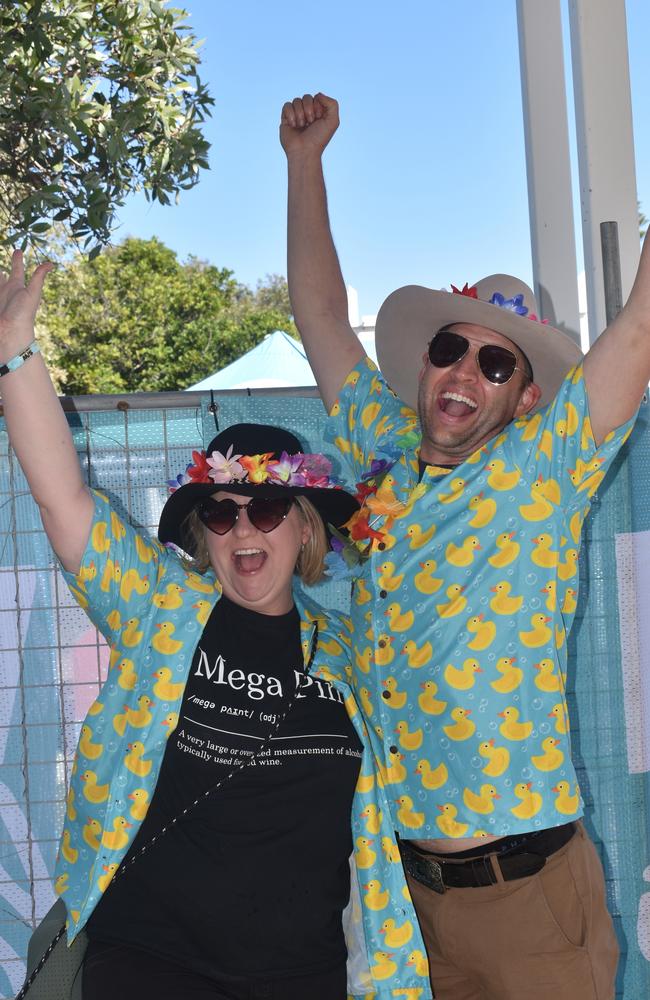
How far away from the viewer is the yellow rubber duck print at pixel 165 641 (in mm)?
2459

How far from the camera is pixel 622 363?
7.72 ft

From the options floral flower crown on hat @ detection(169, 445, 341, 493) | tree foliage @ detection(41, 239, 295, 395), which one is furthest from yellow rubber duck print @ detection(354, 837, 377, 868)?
tree foliage @ detection(41, 239, 295, 395)

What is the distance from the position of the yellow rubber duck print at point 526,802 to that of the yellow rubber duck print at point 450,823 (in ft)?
0.42

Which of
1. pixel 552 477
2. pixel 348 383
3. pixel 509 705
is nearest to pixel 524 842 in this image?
pixel 509 705

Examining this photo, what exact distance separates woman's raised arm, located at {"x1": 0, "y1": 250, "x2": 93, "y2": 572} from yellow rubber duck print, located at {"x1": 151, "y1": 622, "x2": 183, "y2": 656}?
0.27 metres

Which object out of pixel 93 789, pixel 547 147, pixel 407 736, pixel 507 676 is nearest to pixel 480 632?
pixel 507 676

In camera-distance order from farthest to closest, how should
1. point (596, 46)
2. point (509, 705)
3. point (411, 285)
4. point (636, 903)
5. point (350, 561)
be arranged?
point (596, 46), point (636, 903), point (411, 285), point (350, 561), point (509, 705)

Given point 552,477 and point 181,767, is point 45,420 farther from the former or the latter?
point 552,477

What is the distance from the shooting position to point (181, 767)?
243 centimetres

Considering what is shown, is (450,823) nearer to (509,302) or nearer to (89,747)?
(89,747)

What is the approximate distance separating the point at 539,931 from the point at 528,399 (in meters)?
1.39

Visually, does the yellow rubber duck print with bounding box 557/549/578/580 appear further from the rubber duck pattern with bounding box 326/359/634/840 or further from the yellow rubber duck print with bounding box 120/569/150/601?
the yellow rubber duck print with bounding box 120/569/150/601

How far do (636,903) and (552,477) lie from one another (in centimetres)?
201

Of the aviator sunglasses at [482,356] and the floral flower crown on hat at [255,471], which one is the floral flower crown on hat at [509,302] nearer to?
the aviator sunglasses at [482,356]
